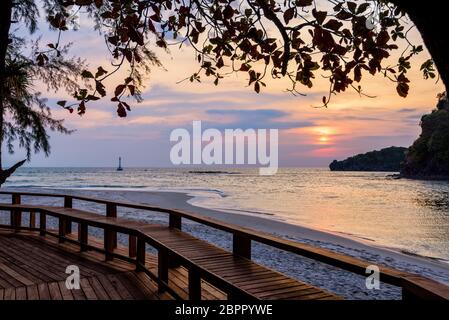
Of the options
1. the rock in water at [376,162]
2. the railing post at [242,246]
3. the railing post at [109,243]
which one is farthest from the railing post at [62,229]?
the rock in water at [376,162]

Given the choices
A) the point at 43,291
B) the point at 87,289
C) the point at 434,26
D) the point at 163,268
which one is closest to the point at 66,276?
the point at 43,291

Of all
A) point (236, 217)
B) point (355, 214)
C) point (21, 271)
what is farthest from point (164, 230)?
point (355, 214)

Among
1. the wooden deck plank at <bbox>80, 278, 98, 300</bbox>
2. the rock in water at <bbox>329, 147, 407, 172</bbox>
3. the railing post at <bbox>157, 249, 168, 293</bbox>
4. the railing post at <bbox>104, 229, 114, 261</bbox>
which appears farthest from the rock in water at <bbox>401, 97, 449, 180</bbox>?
the wooden deck plank at <bbox>80, 278, 98, 300</bbox>

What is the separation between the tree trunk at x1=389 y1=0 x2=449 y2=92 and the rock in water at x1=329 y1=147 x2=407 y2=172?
154725 mm

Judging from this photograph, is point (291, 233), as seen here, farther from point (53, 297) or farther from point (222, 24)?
point (222, 24)

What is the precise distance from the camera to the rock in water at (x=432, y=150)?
6881cm

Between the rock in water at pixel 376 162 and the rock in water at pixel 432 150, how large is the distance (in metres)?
65.5

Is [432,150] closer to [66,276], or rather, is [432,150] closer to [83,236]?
[83,236]

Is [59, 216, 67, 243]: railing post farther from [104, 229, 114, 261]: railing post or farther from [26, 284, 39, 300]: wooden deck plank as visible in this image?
[26, 284, 39, 300]: wooden deck plank

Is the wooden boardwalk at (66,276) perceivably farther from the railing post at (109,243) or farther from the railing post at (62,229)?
the railing post at (62,229)

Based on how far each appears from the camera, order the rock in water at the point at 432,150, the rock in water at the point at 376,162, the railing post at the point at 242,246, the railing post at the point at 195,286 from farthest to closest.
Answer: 1. the rock in water at the point at 376,162
2. the rock in water at the point at 432,150
3. the railing post at the point at 242,246
4. the railing post at the point at 195,286

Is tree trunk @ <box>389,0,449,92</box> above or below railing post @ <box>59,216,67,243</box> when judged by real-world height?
above

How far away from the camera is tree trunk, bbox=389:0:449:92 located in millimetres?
1309

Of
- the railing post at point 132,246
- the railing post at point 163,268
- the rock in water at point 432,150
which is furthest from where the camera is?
the rock in water at point 432,150
